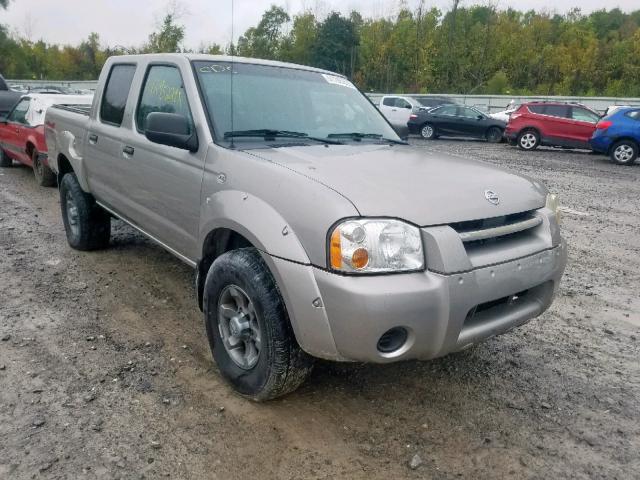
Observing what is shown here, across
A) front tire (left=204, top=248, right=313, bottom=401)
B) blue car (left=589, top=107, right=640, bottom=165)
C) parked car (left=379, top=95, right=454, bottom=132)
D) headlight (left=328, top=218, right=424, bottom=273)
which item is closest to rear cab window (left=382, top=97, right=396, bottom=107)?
parked car (left=379, top=95, right=454, bottom=132)

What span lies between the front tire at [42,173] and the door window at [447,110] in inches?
620

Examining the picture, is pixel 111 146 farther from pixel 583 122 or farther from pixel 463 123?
pixel 463 123

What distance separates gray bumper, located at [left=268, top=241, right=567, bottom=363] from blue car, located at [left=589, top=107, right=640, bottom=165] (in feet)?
45.9

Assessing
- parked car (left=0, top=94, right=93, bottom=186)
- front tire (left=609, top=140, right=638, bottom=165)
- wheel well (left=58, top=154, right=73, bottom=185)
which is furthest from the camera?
front tire (left=609, top=140, right=638, bottom=165)

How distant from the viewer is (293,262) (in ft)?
8.21

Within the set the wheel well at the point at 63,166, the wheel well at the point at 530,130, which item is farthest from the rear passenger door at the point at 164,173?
the wheel well at the point at 530,130

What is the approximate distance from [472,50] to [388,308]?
178 ft

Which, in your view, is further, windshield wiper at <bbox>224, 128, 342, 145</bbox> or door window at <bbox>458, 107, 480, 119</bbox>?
door window at <bbox>458, 107, 480, 119</bbox>

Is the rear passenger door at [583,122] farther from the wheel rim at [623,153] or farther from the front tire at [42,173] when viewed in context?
the front tire at [42,173]

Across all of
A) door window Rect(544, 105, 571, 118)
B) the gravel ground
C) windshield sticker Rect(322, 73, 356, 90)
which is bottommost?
the gravel ground

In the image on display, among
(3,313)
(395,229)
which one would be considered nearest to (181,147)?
(395,229)

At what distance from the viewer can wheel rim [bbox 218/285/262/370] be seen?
2.88m

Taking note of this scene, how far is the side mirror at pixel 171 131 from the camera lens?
3102 millimetres

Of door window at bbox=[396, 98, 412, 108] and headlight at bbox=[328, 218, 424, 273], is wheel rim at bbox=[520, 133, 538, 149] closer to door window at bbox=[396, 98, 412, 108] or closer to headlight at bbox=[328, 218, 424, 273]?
door window at bbox=[396, 98, 412, 108]
